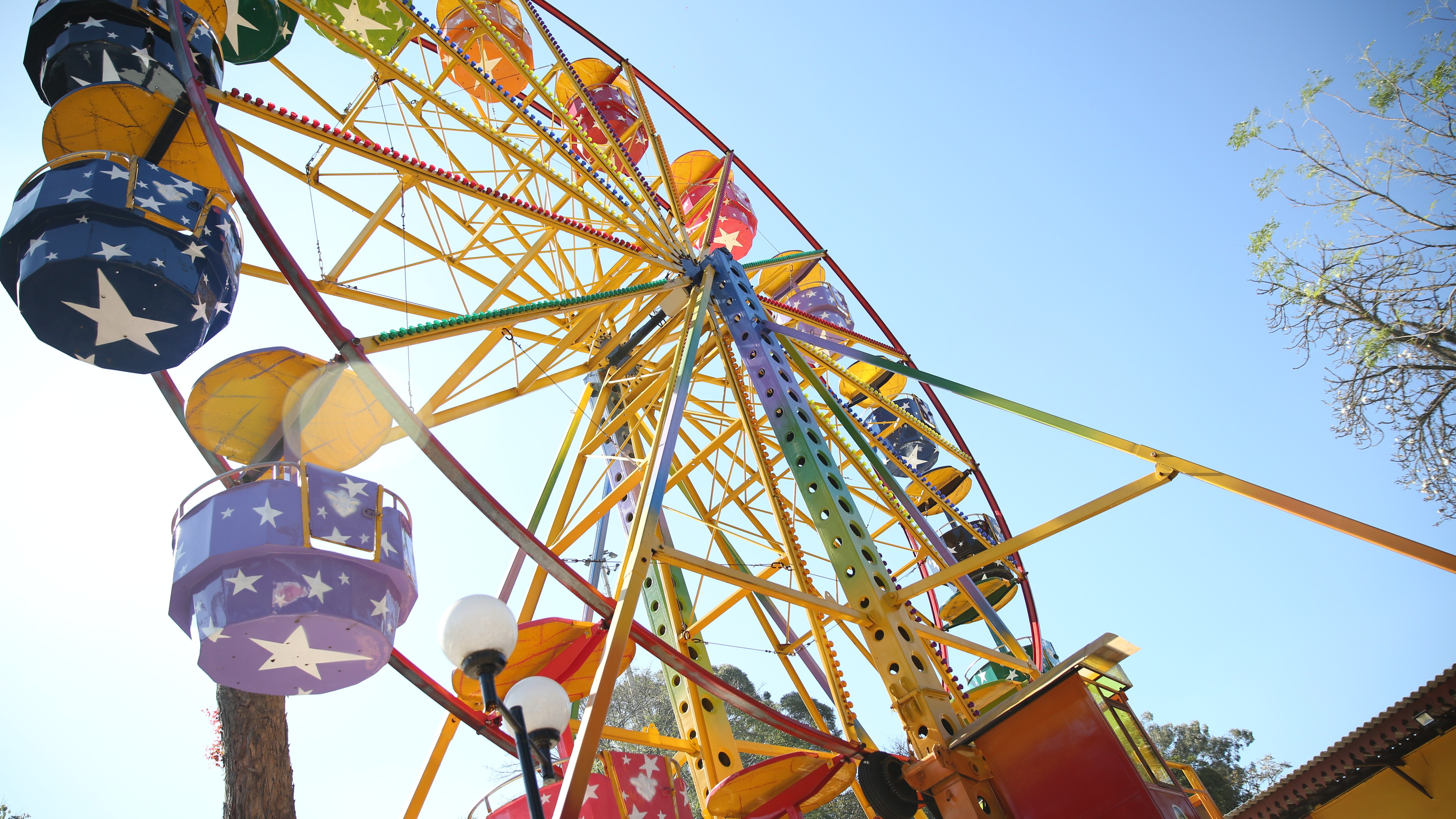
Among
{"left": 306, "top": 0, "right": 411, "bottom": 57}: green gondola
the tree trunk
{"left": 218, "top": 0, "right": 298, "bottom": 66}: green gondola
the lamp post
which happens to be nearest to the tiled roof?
the lamp post

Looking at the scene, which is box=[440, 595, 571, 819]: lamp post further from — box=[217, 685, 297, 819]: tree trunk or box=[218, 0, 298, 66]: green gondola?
box=[218, 0, 298, 66]: green gondola

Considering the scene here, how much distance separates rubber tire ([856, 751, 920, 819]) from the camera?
213 inches

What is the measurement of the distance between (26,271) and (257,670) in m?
2.49

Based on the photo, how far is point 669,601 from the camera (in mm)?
8320

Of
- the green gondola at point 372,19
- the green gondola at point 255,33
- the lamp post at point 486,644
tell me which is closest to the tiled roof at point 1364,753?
the lamp post at point 486,644

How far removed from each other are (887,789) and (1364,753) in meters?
6.95

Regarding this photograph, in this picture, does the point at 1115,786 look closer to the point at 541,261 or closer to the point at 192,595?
the point at 192,595

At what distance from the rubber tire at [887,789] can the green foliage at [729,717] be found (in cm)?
1714

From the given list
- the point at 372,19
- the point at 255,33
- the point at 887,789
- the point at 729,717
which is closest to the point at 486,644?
the point at 887,789

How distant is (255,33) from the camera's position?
25.7 ft

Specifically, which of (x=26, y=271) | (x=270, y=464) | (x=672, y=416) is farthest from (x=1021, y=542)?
(x=26, y=271)

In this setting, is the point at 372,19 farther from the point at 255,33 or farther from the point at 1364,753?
the point at 1364,753

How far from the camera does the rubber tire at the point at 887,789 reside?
540cm

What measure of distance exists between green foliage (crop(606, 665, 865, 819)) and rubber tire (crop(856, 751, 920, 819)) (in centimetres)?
1714
